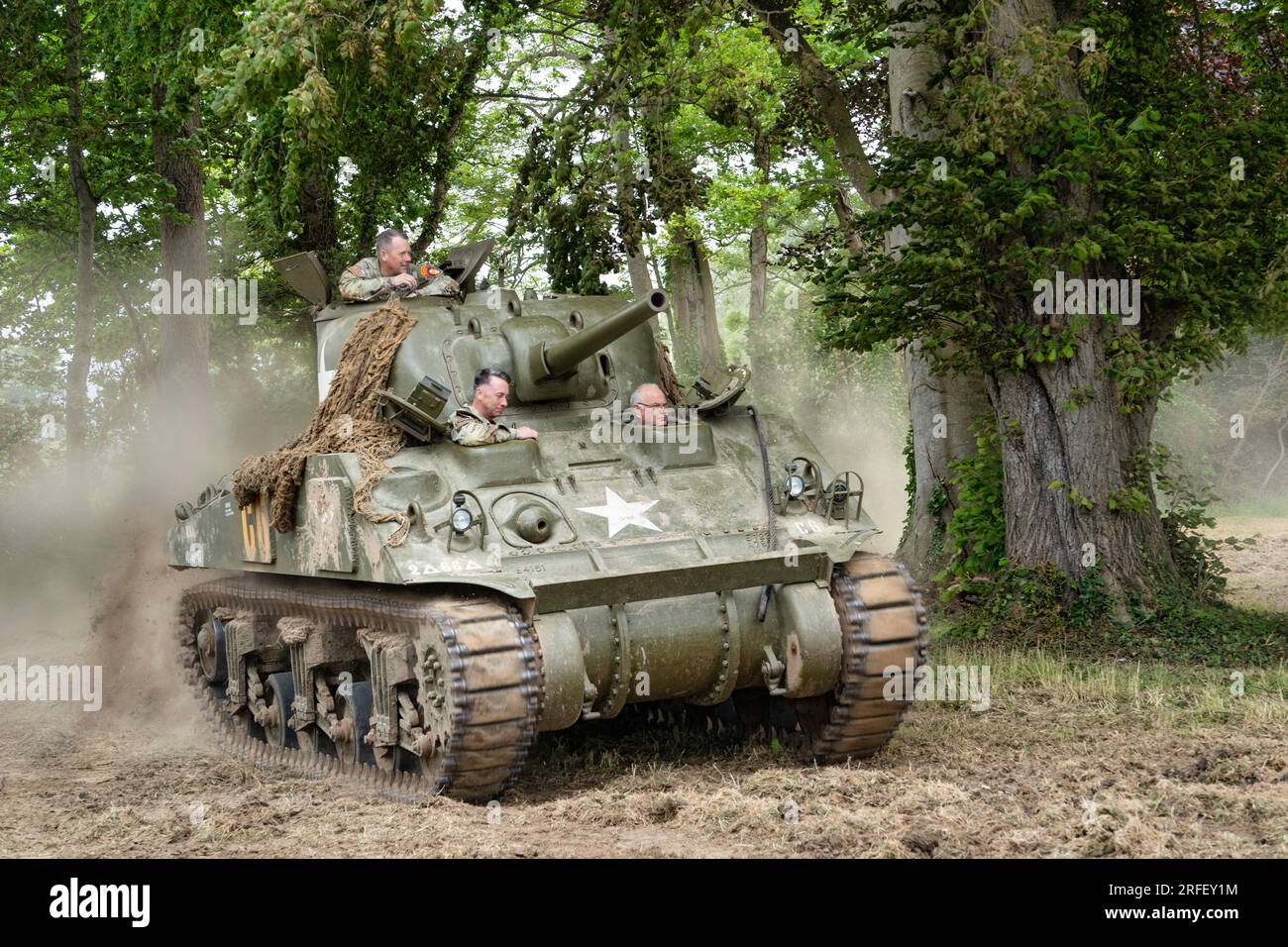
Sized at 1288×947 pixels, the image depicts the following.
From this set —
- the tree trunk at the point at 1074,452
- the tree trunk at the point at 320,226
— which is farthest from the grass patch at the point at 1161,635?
the tree trunk at the point at 320,226

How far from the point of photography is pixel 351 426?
9.40 meters

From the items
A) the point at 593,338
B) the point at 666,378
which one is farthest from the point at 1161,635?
the point at 593,338

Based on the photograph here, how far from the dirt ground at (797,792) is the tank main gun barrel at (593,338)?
253 cm

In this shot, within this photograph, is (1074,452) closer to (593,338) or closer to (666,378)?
(666,378)

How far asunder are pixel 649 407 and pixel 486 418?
1139 mm

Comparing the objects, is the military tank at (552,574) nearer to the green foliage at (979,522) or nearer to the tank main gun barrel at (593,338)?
the tank main gun barrel at (593,338)

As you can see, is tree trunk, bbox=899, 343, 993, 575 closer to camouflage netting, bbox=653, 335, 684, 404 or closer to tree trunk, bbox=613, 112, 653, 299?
tree trunk, bbox=613, 112, 653, 299

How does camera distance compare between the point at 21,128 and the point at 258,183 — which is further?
the point at 21,128

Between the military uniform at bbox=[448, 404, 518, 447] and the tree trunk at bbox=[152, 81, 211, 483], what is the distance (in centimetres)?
1096

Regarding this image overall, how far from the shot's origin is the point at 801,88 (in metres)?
17.1
